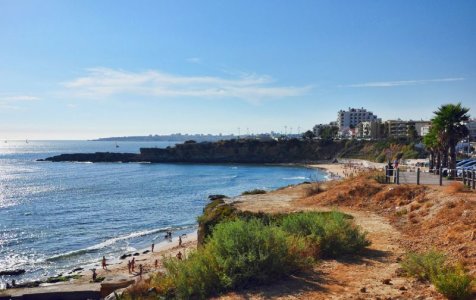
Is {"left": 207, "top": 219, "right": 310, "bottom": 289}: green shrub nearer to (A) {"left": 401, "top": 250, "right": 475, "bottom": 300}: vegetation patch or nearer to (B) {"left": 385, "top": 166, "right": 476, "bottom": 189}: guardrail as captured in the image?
(A) {"left": 401, "top": 250, "right": 475, "bottom": 300}: vegetation patch

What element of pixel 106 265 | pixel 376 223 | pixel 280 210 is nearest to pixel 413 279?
pixel 376 223

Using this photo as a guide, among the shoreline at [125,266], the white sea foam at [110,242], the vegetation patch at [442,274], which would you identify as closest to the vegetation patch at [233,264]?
the vegetation patch at [442,274]

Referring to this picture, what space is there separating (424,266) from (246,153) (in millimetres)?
137204

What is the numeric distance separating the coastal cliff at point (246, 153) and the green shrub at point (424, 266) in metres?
128

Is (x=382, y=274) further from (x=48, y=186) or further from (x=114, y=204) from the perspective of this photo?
(x=48, y=186)

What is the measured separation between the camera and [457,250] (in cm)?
1045

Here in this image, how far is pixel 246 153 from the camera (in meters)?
146

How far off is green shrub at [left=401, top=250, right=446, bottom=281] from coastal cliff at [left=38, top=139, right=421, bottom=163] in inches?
5052

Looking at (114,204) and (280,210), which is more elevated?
(280,210)

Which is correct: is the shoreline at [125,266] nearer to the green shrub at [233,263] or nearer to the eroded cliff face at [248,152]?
the green shrub at [233,263]

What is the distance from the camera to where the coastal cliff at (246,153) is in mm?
140000

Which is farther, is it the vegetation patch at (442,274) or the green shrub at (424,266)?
the green shrub at (424,266)

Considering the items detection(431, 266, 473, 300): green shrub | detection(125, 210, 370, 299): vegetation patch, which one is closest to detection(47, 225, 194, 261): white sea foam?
detection(125, 210, 370, 299): vegetation patch

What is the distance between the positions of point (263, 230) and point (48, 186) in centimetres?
7482
